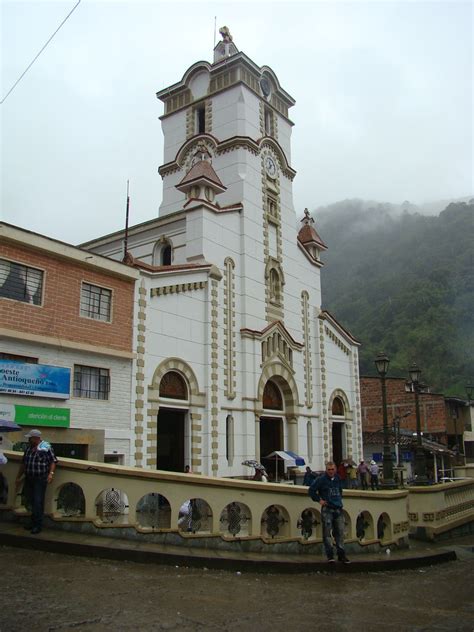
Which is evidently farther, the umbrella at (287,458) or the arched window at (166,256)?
the arched window at (166,256)

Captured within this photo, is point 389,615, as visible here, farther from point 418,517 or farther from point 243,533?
point 418,517

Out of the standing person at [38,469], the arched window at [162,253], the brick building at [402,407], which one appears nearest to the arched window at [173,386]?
the arched window at [162,253]

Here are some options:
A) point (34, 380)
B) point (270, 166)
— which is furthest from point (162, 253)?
point (34, 380)

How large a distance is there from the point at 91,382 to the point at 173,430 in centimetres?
521

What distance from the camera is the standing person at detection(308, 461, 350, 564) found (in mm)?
10867

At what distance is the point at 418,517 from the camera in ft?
56.1

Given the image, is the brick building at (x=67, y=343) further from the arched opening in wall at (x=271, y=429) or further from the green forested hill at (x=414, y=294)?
the green forested hill at (x=414, y=294)

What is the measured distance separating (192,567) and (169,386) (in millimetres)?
12460

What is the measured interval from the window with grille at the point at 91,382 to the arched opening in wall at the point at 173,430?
10.8 feet

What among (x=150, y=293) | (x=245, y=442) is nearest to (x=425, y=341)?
(x=245, y=442)

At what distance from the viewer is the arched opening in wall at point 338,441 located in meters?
32.3

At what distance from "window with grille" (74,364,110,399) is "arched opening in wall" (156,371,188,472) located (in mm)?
3281

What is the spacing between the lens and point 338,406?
1293 inches

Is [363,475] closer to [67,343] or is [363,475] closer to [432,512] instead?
[432,512]
